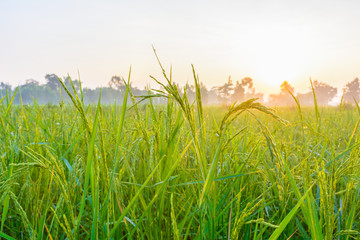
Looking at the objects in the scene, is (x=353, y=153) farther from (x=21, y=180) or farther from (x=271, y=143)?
(x=21, y=180)

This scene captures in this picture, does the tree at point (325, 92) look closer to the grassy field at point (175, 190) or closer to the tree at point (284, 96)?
the tree at point (284, 96)

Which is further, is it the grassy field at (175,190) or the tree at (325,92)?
the tree at (325,92)

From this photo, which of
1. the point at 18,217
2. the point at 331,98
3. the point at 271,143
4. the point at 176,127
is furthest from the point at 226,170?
the point at 331,98

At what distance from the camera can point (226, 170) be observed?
1.35 meters

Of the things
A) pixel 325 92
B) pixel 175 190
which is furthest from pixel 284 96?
pixel 175 190

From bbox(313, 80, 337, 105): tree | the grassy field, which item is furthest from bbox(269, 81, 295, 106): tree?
bbox(313, 80, 337, 105): tree

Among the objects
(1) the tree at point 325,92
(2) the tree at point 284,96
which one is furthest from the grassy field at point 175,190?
(1) the tree at point 325,92

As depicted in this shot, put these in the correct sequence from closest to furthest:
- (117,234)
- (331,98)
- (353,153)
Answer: (117,234), (353,153), (331,98)

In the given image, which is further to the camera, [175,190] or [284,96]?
[284,96]

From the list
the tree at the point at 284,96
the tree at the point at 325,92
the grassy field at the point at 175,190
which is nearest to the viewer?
the grassy field at the point at 175,190

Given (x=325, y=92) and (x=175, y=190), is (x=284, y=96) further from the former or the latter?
(x=175, y=190)

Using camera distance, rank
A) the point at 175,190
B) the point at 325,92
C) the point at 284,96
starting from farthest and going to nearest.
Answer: the point at 325,92 → the point at 284,96 → the point at 175,190

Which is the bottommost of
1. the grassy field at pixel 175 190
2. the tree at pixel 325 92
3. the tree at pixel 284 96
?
the grassy field at pixel 175 190

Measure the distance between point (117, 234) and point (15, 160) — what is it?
93 centimetres
